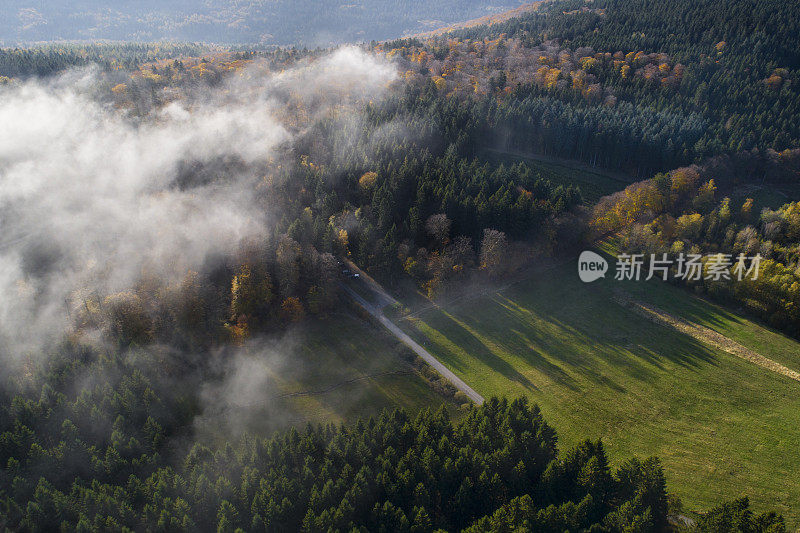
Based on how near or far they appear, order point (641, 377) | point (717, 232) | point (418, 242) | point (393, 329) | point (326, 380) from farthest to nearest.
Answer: point (717, 232), point (418, 242), point (393, 329), point (641, 377), point (326, 380)

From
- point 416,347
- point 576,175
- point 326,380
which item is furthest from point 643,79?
point 326,380

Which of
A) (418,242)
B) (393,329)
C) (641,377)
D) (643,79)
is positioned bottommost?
(641,377)

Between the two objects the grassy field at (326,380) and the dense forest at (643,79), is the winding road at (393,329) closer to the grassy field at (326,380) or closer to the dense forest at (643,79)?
the grassy field at (326,380)

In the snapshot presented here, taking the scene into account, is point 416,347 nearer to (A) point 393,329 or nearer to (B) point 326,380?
(A) point 393,329

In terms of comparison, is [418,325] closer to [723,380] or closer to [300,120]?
[723,380]

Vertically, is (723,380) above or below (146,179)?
below

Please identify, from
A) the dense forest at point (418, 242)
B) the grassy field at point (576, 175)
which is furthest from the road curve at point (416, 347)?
the grassy field at point (576, 175)

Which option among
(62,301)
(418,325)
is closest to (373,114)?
(418,325)
